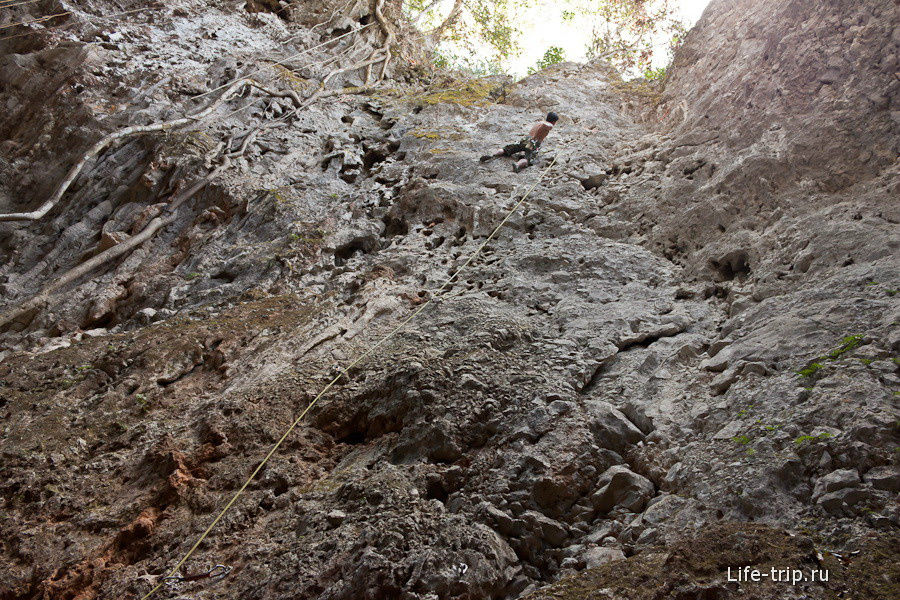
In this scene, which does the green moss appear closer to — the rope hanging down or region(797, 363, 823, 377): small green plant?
region(797, 363, 823, 377): small green plant

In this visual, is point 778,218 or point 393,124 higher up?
point 393,124

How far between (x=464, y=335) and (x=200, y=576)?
95.4 inches

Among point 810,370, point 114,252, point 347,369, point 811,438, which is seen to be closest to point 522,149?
point 347,369

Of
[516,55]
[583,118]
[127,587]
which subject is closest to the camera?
[127,587]

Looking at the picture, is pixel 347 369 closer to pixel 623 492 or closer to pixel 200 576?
pixel 200 576

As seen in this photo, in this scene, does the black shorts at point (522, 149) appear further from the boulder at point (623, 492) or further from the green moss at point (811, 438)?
the green moss at point (811, 438)

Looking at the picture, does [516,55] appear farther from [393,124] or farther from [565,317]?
[565,317]

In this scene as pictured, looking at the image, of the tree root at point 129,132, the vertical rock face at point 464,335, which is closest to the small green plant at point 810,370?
the vertical rock face at point 464,335

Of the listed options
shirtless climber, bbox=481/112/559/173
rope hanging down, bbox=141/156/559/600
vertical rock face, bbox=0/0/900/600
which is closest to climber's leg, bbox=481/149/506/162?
shirtless climber, bbox=481/112/559/173

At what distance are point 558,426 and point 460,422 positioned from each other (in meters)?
0.64

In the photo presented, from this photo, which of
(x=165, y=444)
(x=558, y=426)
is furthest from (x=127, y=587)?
(x=558, y=426)

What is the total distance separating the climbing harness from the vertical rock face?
40 mm

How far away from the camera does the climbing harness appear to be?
296 centimetres

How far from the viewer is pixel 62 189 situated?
6.47m
